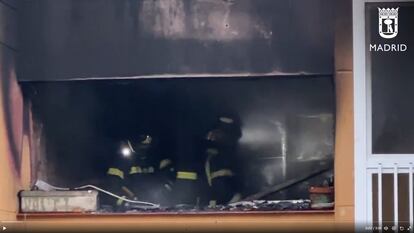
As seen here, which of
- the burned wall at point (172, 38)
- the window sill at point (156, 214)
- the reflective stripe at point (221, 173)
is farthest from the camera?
the reflective stripe at point (221, 173)

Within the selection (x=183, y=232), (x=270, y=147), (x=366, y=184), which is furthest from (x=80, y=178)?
(x=366, y=184)

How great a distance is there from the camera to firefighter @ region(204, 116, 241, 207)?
7742 mm

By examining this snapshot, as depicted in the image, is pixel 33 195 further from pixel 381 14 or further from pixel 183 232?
pixel 381 14

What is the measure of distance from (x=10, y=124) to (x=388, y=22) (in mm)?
3063

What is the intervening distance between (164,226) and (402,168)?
189cm

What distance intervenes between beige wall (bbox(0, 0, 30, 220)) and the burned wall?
10 cm

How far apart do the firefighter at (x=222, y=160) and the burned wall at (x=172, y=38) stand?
0.45 m

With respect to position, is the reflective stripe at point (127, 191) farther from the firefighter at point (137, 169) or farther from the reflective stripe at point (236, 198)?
the reflective stripe at point (236, 198)

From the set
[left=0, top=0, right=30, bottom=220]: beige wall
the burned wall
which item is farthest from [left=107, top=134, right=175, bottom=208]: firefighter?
[left=0, top=0, right=30, bottom=220]: beige wall

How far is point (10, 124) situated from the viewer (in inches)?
303

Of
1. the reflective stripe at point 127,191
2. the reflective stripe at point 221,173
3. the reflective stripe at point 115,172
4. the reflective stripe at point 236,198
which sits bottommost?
the reflective stripe at point 236,198

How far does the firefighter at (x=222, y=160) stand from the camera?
774 cm

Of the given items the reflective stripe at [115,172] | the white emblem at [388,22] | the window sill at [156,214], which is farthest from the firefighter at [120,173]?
the white emblem at [388,22]

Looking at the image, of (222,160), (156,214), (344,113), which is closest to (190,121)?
(222,160)
